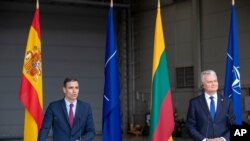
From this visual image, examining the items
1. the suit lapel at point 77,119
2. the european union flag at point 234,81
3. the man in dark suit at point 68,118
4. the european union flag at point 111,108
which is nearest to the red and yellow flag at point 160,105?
the european union flag at point 111,108

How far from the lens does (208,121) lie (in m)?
4.14

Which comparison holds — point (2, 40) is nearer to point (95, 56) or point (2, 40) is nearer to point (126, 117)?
point (95, 56)

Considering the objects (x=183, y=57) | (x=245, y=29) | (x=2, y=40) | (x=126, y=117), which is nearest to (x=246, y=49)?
(x=245, y=29)

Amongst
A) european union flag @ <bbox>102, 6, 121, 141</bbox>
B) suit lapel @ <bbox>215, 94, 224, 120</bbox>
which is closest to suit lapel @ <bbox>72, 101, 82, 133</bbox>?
suit lapel @ <bbox>215, 94, 224, 120</bbox>

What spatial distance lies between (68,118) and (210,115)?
4.34 ft

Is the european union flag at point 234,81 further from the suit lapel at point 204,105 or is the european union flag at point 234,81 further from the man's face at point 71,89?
the man's face at point 71,89

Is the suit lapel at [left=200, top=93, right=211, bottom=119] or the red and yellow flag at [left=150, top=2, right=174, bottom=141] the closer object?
the suit lapel at [left=200, top=93, right=211, bottom=119]

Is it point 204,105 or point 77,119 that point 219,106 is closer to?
point 204,105

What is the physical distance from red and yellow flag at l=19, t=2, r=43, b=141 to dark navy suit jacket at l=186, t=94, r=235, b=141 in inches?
110

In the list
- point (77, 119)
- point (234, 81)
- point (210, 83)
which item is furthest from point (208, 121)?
point (234, 81)

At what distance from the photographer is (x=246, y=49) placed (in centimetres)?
1131

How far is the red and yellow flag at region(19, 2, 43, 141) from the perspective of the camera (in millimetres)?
6305

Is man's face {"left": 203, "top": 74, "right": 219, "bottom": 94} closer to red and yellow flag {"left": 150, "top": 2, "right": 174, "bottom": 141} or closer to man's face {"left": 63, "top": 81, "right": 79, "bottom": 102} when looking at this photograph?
man's face {"left": 63, "top": 81, "right": 79, "bottom": 102}

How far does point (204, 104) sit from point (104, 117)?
227cm
